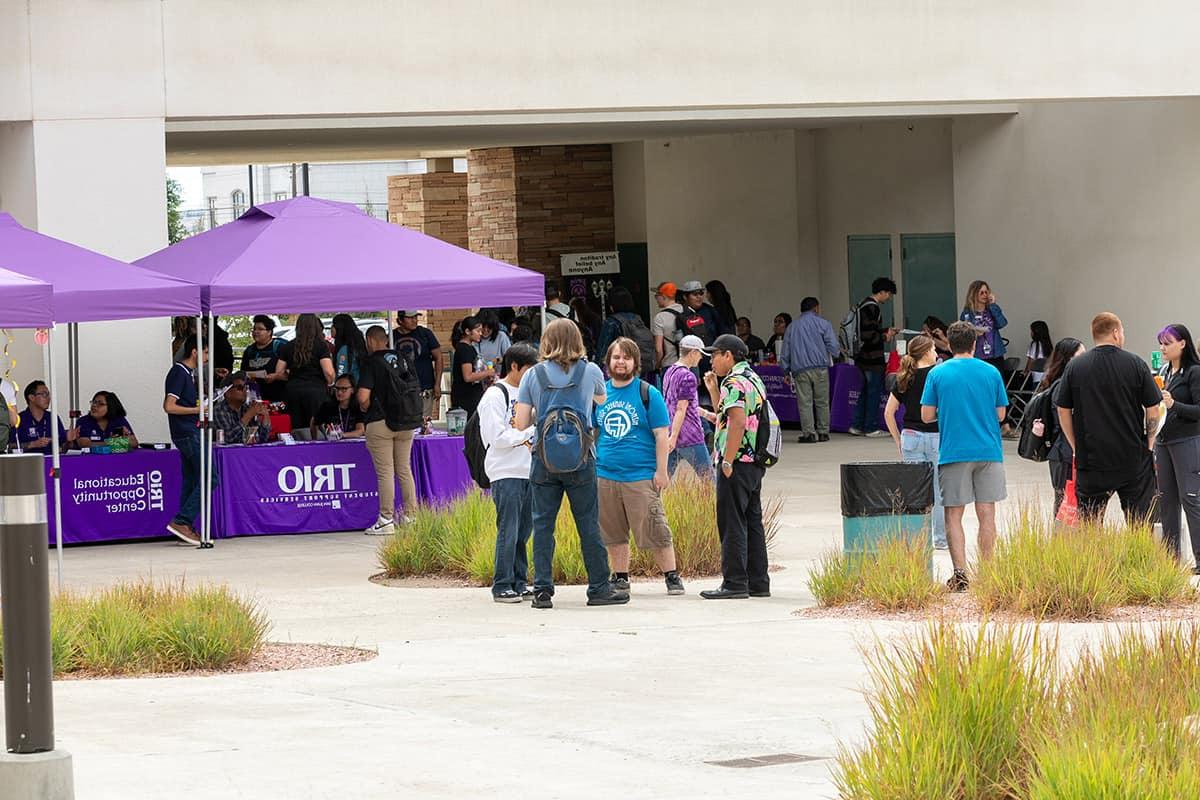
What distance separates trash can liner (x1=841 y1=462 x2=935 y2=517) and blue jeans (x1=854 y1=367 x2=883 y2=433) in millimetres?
13205

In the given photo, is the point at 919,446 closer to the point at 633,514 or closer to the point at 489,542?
the point at 633,514

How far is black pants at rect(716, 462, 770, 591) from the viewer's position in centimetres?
1216

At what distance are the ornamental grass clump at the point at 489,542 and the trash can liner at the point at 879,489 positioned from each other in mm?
1751

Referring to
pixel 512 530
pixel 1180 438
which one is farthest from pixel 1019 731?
pixel 1180 438

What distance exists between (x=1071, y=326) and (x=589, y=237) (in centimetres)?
1305

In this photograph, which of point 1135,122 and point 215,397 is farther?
point 1135,122

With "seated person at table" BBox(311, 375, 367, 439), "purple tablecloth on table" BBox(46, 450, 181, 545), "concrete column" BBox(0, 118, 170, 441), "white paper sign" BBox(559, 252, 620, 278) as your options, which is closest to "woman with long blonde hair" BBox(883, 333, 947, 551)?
"seated person at table" BBox(311, 375, 367, 439)

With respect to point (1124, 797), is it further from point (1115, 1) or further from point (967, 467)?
point (1115, 1)

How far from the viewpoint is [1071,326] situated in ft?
79.3

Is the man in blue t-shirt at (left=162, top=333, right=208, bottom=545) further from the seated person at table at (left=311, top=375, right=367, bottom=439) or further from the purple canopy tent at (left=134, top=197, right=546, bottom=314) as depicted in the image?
the seated person at table at (left=311, top=375, right=367, bottom=439)

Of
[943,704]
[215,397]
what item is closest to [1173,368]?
[943,704]

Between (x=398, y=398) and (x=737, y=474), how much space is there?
5.25m

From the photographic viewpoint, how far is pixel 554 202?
35.6 metres

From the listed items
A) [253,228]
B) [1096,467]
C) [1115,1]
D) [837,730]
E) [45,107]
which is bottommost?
[837,730]
